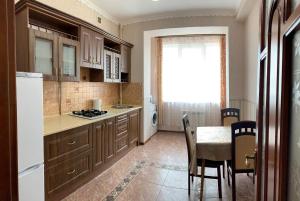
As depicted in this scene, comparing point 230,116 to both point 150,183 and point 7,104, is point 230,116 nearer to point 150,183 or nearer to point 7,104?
point 150,183

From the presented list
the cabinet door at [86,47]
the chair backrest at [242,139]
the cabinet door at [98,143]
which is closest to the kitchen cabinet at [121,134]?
the cabinet door at [98,143]

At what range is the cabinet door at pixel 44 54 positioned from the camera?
97.8 inches

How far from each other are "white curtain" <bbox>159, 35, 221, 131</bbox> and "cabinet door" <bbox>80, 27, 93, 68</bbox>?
3.02 m

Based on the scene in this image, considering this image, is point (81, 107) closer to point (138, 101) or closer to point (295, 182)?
point (138, 101)

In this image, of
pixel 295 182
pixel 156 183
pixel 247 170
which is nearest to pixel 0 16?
pixel 295 182

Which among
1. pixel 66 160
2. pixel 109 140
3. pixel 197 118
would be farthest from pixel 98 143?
pixel 197 118

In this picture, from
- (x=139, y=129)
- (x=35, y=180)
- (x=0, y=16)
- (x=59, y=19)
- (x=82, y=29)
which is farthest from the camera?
(x=139, y=129)

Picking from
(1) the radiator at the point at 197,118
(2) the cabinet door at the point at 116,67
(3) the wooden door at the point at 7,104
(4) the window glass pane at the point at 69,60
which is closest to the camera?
(3) the wooden door at the point at 7,104

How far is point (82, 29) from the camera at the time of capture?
3336 millimetres

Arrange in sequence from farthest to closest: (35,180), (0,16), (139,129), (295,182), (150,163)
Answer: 1. (139,129)
2. (150,163)
3. (35,180)
4. (0,16)
5. (295,182)

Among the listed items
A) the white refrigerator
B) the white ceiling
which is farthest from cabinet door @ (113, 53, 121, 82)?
the white refrigerator

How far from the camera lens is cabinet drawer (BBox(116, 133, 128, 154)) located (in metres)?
3.95

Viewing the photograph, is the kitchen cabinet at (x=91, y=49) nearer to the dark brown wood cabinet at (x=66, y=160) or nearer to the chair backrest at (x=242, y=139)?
the dark brown wood cabinet at (x=66, y=160)

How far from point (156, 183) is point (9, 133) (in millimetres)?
2573
